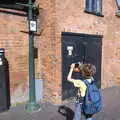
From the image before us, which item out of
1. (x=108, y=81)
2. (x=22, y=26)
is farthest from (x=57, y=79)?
(x=108, y=81)

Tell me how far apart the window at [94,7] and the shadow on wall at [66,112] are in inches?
131

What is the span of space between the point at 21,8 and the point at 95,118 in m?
3.48

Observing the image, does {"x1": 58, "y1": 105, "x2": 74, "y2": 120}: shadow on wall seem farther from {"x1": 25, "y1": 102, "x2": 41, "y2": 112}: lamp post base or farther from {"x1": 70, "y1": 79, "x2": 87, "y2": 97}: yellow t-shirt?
{"x1": 70, "y1": 79, "x2": 87, "y2": 97}: yellow t-shirt

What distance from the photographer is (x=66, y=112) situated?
9.17 meters

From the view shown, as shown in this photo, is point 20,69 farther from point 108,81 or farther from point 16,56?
point 108,81

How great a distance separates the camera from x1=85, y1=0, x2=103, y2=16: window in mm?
11570

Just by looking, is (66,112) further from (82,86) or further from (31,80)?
(82,86)

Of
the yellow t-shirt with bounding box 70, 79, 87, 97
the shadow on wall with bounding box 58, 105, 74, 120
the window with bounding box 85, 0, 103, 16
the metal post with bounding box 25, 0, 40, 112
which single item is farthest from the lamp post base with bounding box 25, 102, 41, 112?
the window with bounding box 85, 0, 103, 16

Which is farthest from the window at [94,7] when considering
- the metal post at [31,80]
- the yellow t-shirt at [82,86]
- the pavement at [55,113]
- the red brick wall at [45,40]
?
the yellow t-shirt at [82,86]

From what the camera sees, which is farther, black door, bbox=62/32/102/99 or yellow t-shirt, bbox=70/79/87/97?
black door, bbox=62/32/102/99

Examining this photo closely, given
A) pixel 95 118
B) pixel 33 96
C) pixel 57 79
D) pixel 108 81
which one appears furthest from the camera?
pixel 108 81

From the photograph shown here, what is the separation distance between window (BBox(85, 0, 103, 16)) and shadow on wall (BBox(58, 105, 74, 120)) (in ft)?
10.9

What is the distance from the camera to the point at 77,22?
422 inches

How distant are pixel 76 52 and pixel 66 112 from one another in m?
2.23
